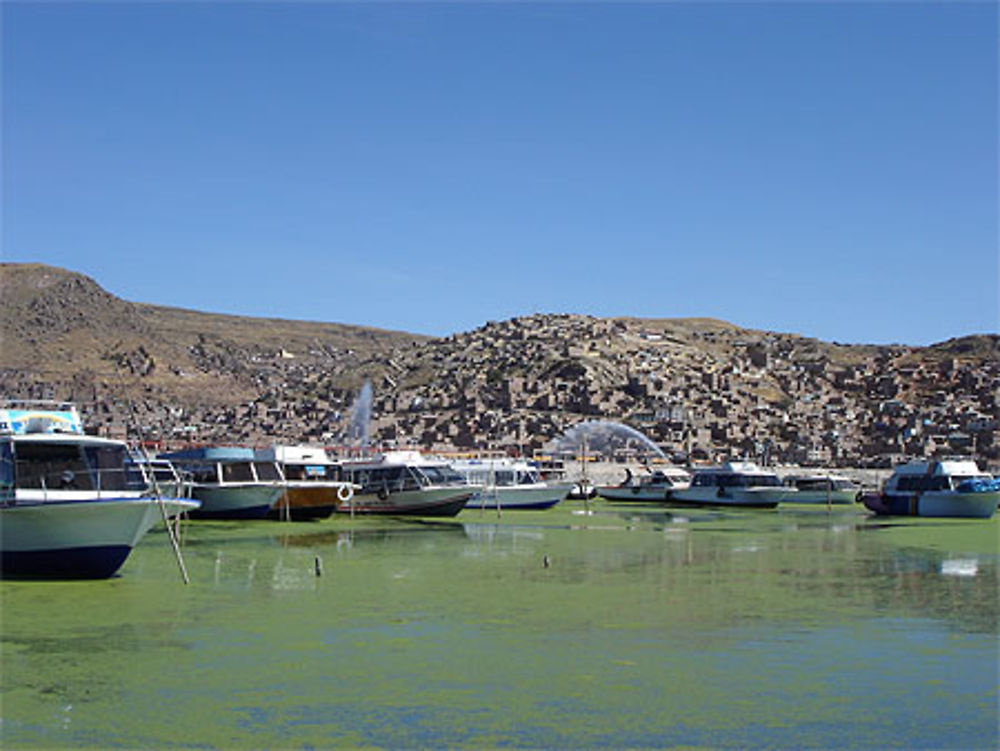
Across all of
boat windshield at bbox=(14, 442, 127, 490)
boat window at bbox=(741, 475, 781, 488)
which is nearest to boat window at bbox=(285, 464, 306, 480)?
boat windshield at bbox=(14, 442, 127, 490)

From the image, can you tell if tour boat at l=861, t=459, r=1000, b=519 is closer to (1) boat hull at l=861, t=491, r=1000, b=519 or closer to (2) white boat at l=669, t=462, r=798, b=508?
(1) boat hull at l=861, t=491, r=1000, b=519

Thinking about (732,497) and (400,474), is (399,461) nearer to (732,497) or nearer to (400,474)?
(400,474)

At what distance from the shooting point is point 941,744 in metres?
13.9

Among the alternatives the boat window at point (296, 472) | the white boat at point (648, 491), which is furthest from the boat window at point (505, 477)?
the boat window at point (296, 472)

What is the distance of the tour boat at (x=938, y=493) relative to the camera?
5997 centimetres

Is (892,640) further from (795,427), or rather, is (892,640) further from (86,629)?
(795,427)

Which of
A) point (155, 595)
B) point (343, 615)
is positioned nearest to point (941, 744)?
point (343, 615)

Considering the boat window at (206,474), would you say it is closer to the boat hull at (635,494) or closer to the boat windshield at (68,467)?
the boat windshield at (68,467)

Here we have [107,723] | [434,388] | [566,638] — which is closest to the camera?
[107,723]

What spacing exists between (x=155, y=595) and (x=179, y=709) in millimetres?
9702

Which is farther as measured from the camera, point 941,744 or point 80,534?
point 80,534

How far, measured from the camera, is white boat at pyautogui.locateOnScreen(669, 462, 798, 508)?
74.4 meters

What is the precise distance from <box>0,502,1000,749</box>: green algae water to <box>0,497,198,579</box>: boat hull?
0.60m

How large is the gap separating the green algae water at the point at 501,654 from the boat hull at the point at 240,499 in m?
15.3
